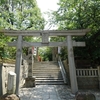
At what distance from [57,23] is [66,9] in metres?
1.34

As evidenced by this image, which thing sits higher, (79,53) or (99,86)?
(79,53)

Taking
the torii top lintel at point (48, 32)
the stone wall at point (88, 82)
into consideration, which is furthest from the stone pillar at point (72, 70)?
the stone wall at point (88, 82)

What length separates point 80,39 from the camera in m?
10.0

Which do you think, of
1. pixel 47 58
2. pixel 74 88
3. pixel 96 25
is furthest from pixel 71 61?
pixel 47 58

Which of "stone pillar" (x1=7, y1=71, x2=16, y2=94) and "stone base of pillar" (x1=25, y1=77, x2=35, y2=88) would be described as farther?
"stone base of pillar" (x1=25, y1=77, x2=35, y2=88)

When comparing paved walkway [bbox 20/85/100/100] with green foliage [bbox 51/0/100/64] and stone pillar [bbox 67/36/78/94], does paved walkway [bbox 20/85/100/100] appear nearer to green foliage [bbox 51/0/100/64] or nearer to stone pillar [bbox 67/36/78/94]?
stone pillar [bbox 67/36/78/94]

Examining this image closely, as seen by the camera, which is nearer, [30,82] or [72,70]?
[72,70]

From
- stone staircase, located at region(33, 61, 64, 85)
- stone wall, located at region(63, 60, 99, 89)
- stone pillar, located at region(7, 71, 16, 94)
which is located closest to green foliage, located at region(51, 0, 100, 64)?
stone wall, located at region(63, 60, 99, 89)

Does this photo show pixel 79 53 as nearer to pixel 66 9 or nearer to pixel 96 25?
pixel 96 25

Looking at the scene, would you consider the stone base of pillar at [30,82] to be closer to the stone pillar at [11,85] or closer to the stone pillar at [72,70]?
the stone pillar at [72,70]

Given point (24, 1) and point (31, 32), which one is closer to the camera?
point (31, 32)

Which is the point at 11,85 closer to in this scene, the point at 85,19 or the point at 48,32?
the point at 48,32

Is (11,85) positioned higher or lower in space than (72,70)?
lower

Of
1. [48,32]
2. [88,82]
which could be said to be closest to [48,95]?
[48,32]
